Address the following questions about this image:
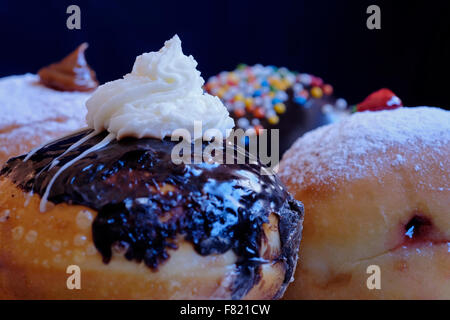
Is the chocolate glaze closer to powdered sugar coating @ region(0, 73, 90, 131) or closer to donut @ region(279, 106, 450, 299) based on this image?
donut @ region(279, 106, 450, 299)

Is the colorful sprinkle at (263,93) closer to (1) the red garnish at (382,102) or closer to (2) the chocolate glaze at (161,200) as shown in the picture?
(1) the red garnish at (382,102)

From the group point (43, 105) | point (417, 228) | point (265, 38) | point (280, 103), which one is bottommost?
point (417, 228)

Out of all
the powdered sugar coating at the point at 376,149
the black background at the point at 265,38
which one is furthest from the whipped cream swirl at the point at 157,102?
the black background at the point at 265,38

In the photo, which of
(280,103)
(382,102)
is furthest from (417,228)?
(280,103)

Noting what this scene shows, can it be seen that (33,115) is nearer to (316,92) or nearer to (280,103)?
(280,103)

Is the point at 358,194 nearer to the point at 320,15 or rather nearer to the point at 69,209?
the point at 69,209

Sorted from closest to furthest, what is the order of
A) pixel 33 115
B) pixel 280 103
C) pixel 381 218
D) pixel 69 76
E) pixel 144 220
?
1. pixel 144 220
2. pixel 381 218
3. pixel 33 115
4. pixel 69 76
5. pixel 280 103

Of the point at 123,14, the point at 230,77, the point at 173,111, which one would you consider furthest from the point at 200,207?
the point at 123,14

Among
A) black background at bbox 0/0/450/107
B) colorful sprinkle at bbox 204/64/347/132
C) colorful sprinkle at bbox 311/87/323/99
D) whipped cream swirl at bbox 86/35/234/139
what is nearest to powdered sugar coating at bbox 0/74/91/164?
whipped cream swirl at bbox 86/35/234/139
